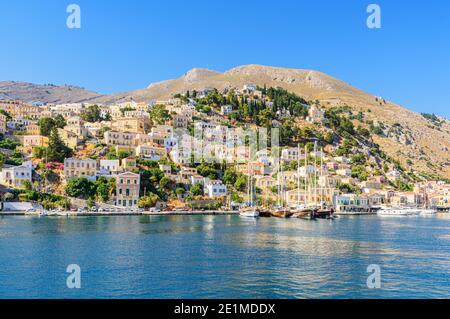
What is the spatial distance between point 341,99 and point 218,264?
130 m

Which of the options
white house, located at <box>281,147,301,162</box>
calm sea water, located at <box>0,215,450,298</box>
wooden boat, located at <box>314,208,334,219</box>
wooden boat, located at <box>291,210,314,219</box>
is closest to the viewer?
calm sea water, located at <box>0,215,450,298</box>

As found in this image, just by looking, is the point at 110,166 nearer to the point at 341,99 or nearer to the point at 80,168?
the point at 80,168

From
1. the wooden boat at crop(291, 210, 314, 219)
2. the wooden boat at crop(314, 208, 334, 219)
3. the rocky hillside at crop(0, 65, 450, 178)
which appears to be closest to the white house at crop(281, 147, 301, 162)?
the wooden boat at crop(291, 210, 314, 219)

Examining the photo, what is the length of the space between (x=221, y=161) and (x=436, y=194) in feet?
118

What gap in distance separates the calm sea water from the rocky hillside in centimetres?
7655

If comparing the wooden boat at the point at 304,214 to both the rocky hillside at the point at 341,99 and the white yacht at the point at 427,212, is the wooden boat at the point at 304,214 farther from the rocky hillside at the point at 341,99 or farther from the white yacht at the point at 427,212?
the rocky hillside at the point at 341,99

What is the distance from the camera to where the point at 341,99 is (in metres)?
143

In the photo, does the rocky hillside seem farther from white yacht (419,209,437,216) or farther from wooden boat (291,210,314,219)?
wooden boat (291,210,314,219)

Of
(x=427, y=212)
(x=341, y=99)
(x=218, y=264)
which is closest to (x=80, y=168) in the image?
(x=218, y=264)

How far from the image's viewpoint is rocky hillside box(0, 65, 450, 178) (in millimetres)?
108375

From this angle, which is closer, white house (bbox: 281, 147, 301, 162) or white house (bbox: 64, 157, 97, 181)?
white house (bbox: 64, 157, 97, 181)

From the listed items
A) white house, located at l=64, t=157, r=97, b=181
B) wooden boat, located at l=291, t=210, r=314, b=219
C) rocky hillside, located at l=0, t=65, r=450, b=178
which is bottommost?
wooden boat, located at l=291, t=210, r=314, b=219

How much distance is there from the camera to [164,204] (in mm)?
55281
